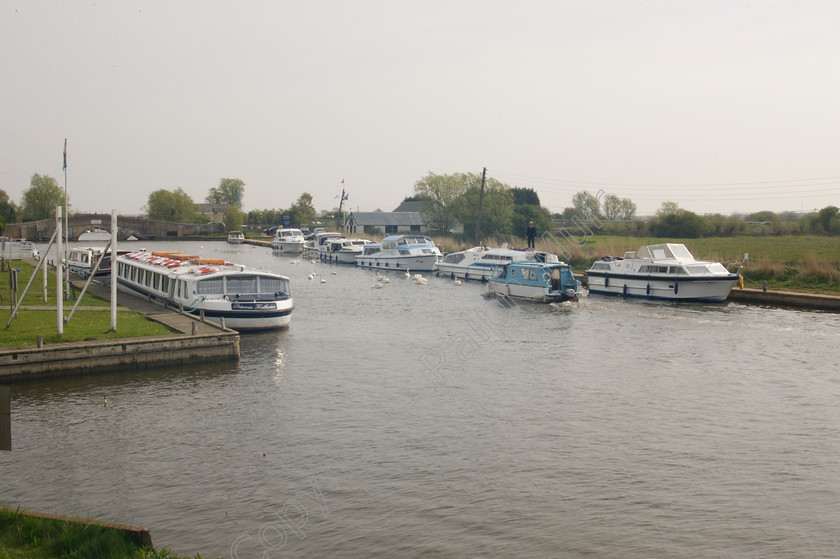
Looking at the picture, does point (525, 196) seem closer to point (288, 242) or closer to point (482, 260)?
point (288, 242)

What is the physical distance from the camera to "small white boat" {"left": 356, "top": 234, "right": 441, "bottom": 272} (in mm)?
73688

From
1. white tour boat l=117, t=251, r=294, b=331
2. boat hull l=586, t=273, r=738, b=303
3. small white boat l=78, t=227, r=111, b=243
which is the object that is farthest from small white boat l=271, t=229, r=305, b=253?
white tour boat l=117, t=251, r=294, b=331

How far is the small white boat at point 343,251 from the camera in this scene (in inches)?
3529

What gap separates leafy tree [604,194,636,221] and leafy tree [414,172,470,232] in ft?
84.9

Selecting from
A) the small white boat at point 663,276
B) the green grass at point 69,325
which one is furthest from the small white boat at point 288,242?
the green grass at point 69,325

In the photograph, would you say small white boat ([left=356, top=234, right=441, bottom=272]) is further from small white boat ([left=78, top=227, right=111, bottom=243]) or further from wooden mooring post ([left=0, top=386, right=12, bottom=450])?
small white boat ([left=78, top=227, right=111, bottom=243])

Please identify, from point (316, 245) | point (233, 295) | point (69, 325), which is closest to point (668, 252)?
point (233, 295)

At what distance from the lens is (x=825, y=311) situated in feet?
137

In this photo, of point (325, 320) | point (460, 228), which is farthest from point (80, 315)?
point (460, 228)

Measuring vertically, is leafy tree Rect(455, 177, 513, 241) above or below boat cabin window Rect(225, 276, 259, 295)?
above

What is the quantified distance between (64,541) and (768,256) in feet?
186

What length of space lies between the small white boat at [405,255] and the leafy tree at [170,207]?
109037mm

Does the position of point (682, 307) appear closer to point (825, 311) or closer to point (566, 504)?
point (825, 311)

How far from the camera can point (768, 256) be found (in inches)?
2243
